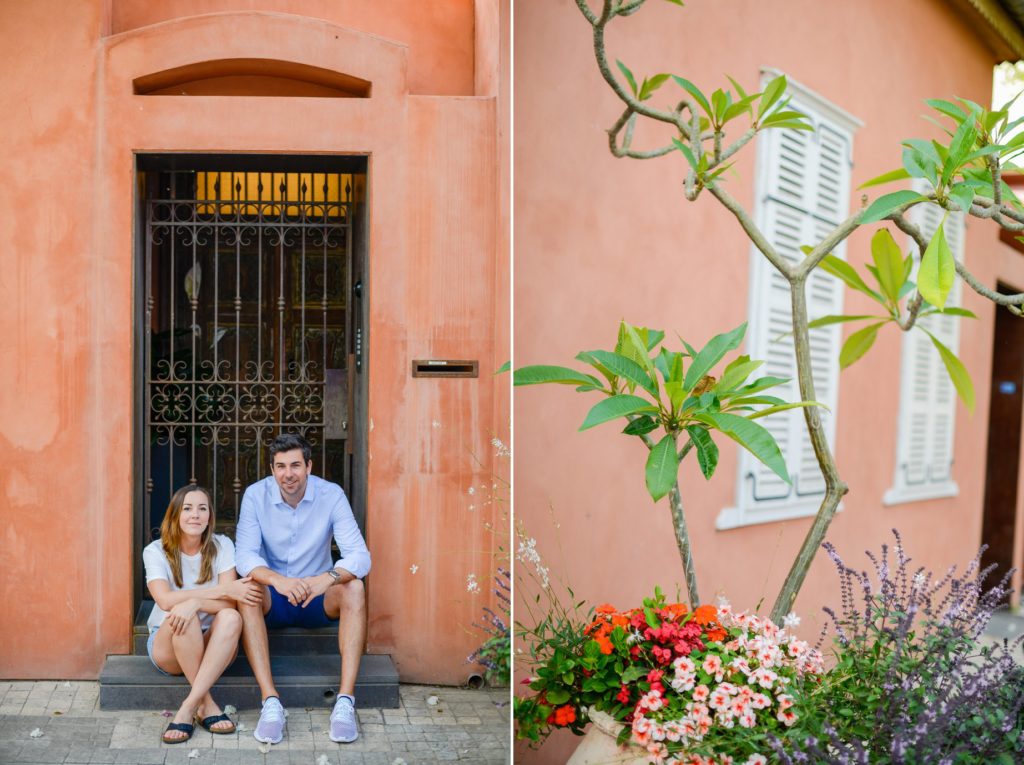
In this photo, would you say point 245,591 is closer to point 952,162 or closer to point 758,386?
point 758,386

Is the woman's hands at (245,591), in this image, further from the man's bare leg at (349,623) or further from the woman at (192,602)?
the man's bare leg at (349,623)

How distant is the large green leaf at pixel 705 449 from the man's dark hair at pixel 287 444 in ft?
2.28

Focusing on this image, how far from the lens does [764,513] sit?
250cm

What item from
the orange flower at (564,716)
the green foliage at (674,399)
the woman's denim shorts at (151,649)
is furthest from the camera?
the orange flower at (564,716)

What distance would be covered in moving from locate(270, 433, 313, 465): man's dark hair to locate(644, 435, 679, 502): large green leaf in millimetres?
583

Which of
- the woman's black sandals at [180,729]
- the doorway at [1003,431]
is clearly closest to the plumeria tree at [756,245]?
the woman's black sandals at [180,729]

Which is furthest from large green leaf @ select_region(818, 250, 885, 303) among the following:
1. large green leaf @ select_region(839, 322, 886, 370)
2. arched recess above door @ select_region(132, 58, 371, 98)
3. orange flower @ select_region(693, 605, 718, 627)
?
arched recess above door @ select_region(132, 58, 371, 98)

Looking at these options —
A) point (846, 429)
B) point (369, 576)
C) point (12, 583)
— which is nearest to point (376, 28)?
point (369, 576)

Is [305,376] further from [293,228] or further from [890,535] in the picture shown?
[890,535]

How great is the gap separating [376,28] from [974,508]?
2494mm

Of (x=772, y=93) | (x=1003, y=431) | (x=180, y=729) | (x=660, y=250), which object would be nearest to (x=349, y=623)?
(x=180, y=729)

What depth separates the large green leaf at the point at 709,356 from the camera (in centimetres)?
180

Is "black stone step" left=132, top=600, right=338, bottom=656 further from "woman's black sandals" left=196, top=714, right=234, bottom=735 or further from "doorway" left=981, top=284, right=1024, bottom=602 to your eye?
"doorway" left=981, top=284, right=1024, bottom=602

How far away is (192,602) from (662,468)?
2.62ft
